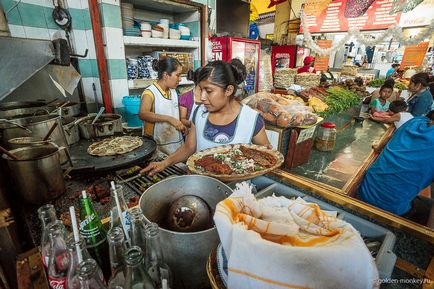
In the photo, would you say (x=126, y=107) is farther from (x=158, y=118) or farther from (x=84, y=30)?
(x=84, y=30)

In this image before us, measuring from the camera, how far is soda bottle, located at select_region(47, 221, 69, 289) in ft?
2.51

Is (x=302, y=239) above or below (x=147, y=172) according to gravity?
above

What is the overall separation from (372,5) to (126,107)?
6.42m

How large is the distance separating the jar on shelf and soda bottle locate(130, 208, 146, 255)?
380 cm

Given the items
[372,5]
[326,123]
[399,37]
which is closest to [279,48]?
[372,5]

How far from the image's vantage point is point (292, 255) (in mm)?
513

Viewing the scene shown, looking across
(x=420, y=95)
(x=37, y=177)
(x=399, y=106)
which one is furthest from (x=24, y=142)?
(x=420, y=95)

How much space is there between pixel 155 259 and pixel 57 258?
38 cm

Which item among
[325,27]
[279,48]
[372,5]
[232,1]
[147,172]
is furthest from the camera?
[279,48]

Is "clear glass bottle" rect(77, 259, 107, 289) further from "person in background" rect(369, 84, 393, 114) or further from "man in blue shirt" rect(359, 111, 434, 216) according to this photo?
"person in background" rect(369, 84, 393, 114)

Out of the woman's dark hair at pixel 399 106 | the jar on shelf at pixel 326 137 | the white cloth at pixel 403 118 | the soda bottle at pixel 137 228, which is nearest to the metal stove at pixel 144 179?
the soda bottle at pixel 137 228

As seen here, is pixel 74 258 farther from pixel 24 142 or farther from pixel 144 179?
pixel 24 142

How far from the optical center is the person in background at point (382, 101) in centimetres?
525

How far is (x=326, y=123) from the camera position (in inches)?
155
